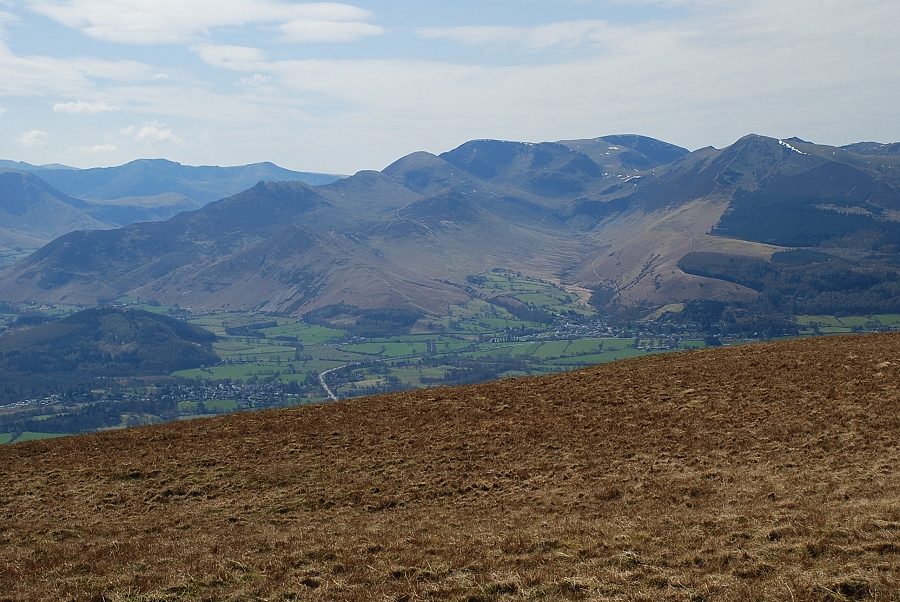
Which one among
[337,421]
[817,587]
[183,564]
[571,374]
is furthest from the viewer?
[571,374]

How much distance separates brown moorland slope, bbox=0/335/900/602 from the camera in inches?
693

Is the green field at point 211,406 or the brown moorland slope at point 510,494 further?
the green field at point 211,406

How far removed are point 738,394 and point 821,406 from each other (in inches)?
170

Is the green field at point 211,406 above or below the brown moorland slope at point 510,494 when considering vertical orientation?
below

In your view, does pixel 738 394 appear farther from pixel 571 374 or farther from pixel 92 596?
pixel 92 596

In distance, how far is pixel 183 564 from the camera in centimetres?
2062

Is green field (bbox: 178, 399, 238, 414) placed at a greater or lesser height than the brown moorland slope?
lesser

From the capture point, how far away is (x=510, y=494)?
90.3 feet

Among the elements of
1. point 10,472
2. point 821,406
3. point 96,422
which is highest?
point 821,406

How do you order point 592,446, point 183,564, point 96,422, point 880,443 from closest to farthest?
point 183,564 < point 880,443 < point 592,446 < point 96,422

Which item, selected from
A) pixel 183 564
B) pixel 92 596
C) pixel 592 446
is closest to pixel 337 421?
pixel 592 446

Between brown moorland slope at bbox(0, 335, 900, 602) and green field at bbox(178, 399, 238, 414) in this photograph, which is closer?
brown moorland slope at bbox(0, 335, 900, 602)

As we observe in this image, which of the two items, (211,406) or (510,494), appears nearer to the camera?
(510,494)

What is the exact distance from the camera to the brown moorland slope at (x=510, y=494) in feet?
57.8
